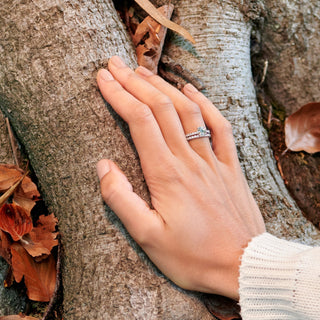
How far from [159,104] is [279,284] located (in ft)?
3.08

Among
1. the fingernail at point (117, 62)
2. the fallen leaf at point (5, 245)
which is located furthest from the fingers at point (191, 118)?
the fallen leaf at point (5, 245)

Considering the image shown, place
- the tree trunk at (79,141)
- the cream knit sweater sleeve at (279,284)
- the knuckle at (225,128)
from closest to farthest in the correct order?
1. the cream knit sweater sleeve at (279,284)
2. the tree trunk at (79,141)
3. the knuckle at (225,128)

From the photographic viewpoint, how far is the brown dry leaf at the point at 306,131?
2186 mm

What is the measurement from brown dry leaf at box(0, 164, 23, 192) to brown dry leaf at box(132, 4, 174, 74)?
89 cm

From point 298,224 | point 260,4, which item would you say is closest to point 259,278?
point 298,224

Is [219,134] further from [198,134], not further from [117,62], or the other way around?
[117,62]

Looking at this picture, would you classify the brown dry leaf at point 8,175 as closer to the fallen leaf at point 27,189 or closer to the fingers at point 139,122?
the fallen leaf at point 27,189

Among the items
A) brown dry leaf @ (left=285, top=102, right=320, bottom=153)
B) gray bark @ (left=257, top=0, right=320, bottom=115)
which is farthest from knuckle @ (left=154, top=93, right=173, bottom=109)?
gray bark @ (left=257, top=0, right=320, bottom=115)

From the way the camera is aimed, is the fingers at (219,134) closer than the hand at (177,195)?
No

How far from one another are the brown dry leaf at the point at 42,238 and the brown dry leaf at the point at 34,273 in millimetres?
43

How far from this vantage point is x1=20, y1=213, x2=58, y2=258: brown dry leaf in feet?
5.28

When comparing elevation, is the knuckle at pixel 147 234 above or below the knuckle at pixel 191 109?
below

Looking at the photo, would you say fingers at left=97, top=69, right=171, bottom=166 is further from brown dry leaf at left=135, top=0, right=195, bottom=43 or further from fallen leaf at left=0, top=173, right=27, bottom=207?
fallen leaf at left=0, top=173, right=27, bottom=207

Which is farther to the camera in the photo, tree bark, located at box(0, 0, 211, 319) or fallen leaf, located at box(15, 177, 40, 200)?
fallen leaf, located at box(15, 177, 40, 200)
